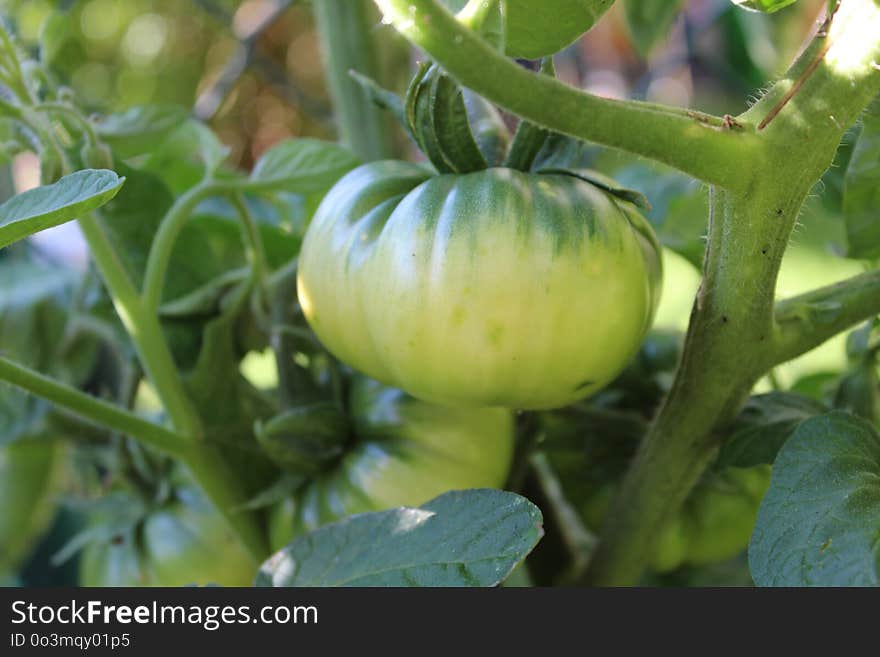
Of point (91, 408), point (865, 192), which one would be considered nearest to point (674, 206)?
point (865, 192)

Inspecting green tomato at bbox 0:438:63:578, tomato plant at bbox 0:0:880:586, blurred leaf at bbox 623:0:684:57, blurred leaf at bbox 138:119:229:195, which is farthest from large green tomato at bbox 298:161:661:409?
green tomato at bbox 0:438:63:578

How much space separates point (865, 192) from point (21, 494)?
71cm

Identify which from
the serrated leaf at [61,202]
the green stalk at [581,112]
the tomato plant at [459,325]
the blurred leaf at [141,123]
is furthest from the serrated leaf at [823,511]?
the blurred leaf at [141,123]

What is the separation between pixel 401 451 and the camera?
530 millimetres

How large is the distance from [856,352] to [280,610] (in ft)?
1.22

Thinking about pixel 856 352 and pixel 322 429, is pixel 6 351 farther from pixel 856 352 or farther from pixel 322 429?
pixel 856 352

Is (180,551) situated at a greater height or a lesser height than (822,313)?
lesser

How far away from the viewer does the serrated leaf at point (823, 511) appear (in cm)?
35

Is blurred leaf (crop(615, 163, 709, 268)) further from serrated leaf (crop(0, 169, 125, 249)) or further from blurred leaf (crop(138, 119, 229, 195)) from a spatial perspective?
serrated leaf (crop(0, 169, 125, 249))

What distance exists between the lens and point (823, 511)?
0.37 m

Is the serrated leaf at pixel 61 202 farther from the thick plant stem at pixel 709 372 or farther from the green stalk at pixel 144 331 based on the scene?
the thick plant stem at pixel 709 372

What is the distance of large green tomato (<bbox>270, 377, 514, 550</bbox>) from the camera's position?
1.70ft

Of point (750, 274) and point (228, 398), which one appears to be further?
point (228, 398)

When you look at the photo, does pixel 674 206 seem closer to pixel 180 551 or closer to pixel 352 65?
pixel 352 65
